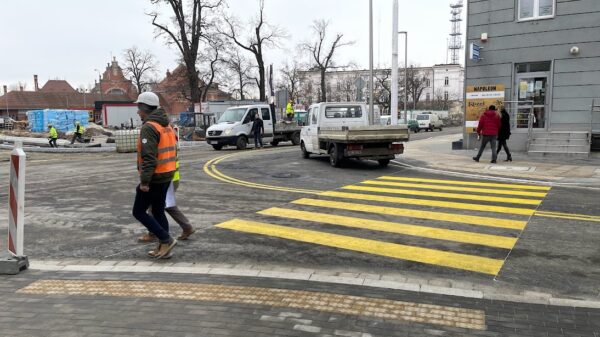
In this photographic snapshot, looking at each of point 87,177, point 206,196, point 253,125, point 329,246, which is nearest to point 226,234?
point 329,246

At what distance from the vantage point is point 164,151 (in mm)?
5699

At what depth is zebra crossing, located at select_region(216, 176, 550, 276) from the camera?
6039mm

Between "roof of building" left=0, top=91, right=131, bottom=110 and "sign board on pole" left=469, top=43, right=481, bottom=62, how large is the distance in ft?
290

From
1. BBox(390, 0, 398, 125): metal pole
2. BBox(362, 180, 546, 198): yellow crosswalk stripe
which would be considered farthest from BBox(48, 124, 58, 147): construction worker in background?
BBox(362, 180, 546, 198): yellow crosswalk stripe

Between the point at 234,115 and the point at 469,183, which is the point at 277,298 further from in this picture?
the point at 234,115

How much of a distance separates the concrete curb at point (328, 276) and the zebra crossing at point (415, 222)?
2.15 feet

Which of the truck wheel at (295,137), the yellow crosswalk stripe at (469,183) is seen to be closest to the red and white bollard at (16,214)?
the yellow crosswalk stripe at (469,183)

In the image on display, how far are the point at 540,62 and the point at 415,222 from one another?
13.7 meters

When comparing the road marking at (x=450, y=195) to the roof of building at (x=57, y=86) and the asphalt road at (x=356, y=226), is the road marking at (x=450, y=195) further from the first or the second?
the roof of building at (x=57, y=86)

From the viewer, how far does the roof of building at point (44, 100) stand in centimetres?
8769

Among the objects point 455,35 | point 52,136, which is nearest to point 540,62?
point 52,136

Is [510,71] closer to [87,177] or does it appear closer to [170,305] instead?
[87,177]

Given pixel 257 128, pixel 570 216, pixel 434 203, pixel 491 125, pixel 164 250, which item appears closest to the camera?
pixel 164 250

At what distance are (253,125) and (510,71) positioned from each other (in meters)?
11.7
